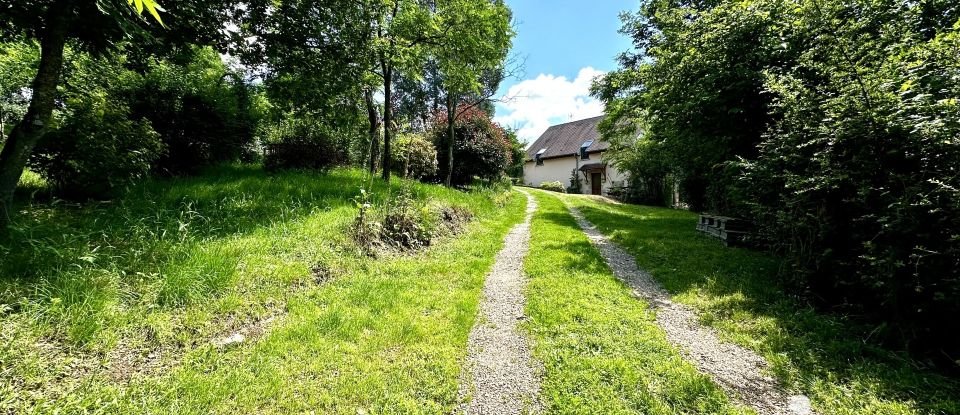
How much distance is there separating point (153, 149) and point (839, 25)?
11.3 metres

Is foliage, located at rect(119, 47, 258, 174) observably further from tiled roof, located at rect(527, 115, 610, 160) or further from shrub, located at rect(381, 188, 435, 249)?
tiled roof, located at rect(527, 115, 610, 160)

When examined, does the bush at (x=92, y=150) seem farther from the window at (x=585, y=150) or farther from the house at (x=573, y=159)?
the window at (x=585, y=150)

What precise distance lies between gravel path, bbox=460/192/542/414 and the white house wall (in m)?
23.4

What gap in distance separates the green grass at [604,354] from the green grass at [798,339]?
Result: 2.60 ft

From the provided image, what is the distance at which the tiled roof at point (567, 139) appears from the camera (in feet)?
105

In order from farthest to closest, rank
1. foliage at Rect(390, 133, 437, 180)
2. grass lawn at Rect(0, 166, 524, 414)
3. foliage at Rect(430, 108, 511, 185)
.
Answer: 1. foliage at Rect(430, 108, 511, 185)
2. foliage at Rect(390, 133, 437, 180)
3. grass lawn at Rect(0, 166, 524, 414)

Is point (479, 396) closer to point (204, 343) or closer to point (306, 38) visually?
point (204, 343)

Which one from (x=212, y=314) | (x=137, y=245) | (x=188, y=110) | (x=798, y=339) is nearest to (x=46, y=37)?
(x=137, y=245)

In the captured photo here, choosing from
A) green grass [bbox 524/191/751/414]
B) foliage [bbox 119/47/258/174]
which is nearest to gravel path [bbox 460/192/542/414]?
green grass [bbox 524/191/751/414]

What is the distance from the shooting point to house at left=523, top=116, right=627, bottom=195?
29.2m

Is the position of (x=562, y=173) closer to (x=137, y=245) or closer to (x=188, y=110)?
(x=188, y=110)

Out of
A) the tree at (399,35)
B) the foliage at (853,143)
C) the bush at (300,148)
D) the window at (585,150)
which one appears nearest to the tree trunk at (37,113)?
the tree at (399,35)

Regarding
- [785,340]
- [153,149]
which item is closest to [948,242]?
[785,340]

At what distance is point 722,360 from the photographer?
3258 millimetres
